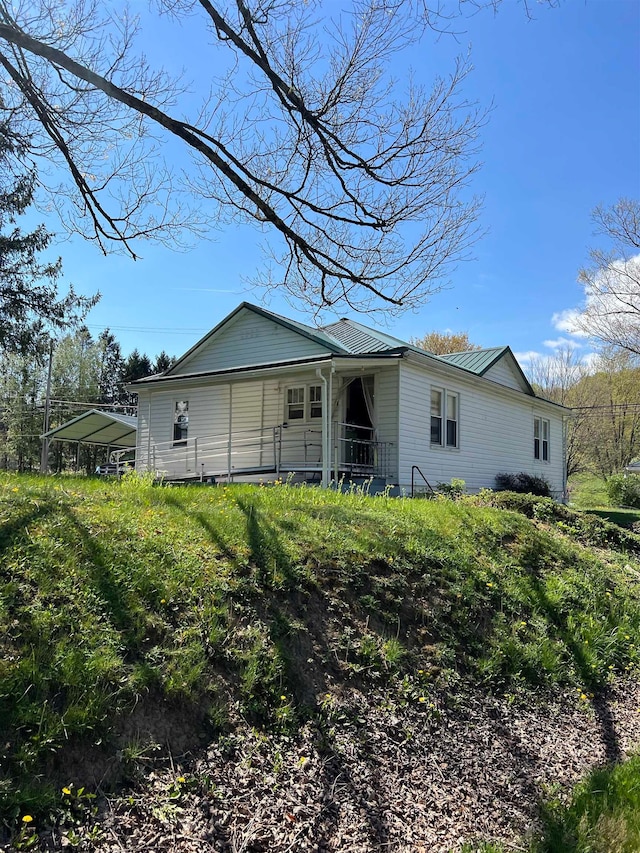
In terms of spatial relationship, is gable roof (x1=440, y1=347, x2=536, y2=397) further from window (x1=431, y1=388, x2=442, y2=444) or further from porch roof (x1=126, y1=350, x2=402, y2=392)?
porch roof (x1=126, y1=350, x2=402, y2=392)

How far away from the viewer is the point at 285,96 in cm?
636

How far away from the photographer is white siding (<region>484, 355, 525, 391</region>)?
61.8 feet

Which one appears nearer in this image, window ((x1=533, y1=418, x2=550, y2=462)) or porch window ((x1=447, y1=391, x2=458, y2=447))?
porch window ((x1=447, y1=391, x2=458, y2=447))

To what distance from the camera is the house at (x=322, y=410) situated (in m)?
13.4

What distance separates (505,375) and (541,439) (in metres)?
3.65

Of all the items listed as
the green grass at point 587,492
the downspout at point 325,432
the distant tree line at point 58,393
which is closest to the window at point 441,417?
the downspout at point 325,432

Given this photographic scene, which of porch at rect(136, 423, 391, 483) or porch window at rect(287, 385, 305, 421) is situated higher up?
porch window at rect(287, 385, 305, 421)

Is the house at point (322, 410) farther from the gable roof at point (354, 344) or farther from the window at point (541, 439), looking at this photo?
the window at point (541, 439)

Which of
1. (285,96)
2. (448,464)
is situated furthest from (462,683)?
(448,464)

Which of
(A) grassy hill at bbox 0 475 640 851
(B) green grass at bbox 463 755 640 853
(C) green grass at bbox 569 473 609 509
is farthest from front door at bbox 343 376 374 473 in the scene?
(C) green grass at bbox 569 473 609 509

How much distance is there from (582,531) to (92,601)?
8.16 meters

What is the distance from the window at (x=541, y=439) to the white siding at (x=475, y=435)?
270 millimetres

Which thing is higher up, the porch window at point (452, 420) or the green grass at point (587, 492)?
the porch window at point (452, 420)

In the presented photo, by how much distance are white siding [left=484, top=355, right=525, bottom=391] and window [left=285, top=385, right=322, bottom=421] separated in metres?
5.95
